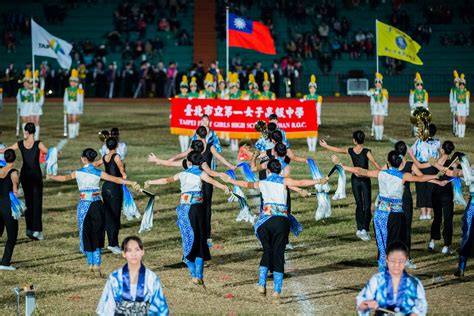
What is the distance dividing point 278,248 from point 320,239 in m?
4.22

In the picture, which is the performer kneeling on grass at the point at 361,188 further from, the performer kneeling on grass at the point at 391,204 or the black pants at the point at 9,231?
the black pants at the point at 9,231

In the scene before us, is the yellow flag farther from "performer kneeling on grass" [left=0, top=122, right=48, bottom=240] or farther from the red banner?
"performer kneeling on grass" [left=0, top=122, right=48, bottom=240]

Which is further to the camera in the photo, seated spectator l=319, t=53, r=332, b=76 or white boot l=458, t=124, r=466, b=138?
seated spectator l=319, t=53, r=332, b=76

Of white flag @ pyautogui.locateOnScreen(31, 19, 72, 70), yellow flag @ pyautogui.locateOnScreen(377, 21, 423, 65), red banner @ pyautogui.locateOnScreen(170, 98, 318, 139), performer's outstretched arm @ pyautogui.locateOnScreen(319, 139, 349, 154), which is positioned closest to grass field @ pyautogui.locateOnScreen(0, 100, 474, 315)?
performer's outstretched arm @ pyautogui.locateOnScreen(319, 139, 349, 154)

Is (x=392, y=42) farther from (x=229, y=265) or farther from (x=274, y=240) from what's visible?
(x=274, y=240)

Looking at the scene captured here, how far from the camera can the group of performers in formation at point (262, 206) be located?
8305mm

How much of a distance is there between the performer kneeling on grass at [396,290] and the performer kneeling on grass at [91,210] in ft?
20.8

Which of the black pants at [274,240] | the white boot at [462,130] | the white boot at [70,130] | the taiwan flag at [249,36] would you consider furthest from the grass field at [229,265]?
the white boot at [70,130]

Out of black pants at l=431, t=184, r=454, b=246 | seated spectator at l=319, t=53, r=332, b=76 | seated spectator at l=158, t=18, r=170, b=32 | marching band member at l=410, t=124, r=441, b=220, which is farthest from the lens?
seated spectator at l=158, t=18, r=170, b=32

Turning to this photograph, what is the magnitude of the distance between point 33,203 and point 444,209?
663 centimetres

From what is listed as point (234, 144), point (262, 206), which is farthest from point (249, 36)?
point (262, 206)

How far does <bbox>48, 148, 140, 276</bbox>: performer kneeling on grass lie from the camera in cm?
1392

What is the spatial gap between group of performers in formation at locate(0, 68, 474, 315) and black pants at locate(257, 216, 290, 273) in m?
0.01

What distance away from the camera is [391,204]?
12.9 meters
